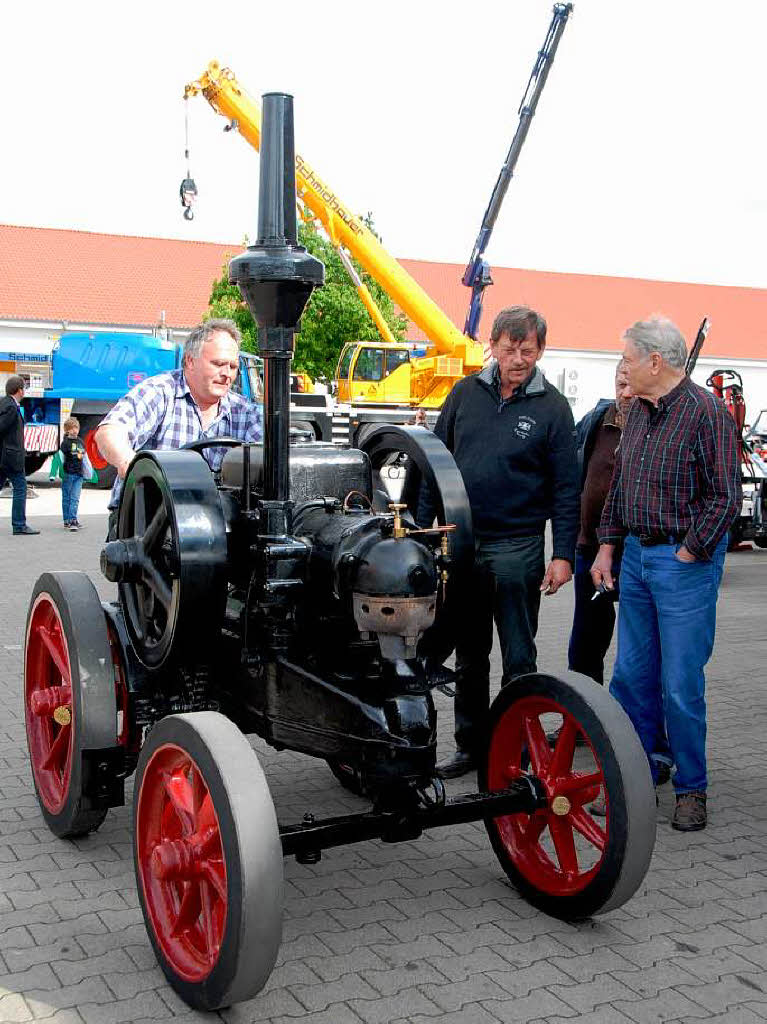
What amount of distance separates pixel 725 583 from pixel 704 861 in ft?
21.9

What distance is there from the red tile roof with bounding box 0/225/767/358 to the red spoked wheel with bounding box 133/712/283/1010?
38.1m

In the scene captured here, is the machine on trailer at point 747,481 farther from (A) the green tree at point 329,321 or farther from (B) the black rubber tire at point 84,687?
(A) the green tree at point 329,321

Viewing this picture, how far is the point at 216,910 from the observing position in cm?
260

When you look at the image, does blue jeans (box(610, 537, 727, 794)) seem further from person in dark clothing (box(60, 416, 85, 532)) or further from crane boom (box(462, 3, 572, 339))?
crane boom (box(462, 3, 572, 339))

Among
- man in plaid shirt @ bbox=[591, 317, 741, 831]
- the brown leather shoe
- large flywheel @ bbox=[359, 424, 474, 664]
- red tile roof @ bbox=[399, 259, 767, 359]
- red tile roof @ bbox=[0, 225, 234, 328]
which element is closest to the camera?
large flywheel @ bbox=[359, 424, 474, 664]

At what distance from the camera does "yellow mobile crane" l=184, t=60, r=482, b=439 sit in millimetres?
18922

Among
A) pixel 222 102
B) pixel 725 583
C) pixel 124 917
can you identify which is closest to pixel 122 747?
pixel 124 917

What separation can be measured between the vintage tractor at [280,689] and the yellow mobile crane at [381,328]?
51.1 feet

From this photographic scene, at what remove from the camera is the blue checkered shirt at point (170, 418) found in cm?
393

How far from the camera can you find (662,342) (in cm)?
388

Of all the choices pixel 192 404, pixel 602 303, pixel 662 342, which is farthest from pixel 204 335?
pixel 602 303

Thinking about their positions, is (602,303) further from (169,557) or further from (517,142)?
(169,557)

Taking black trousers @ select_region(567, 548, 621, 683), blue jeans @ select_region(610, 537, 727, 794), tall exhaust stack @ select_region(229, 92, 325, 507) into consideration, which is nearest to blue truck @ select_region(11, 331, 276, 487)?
black trousers @ select_region(567, 548, 621, 683)

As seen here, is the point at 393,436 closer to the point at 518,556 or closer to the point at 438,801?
the point at 518,556
